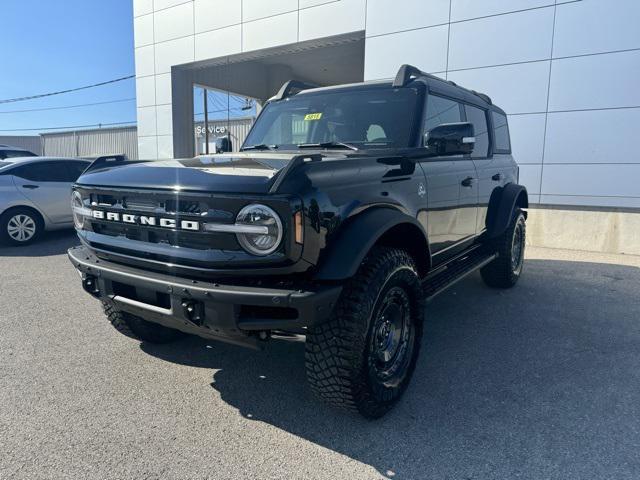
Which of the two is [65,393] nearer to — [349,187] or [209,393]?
[209,393]

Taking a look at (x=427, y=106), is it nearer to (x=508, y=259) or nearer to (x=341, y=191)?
(x=341, y=191)

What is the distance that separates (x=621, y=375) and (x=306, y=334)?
7.87ft

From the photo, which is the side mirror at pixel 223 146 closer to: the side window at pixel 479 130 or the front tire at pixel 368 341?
the side window at pixel 479 130

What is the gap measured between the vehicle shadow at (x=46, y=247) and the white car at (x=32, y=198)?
0.63 feet

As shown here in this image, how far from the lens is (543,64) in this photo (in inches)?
315

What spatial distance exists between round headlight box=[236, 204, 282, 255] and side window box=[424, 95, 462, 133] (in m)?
1.72

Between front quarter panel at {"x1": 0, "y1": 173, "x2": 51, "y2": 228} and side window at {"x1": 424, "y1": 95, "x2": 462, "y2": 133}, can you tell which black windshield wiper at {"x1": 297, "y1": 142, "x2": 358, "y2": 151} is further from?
front quarter panel at {"x1": 0, "y1": 173, "x2": 51, "y2": 228}

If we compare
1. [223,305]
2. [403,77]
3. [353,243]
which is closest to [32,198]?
[403,77]

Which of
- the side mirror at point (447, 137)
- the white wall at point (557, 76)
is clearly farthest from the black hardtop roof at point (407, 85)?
the white wall at point (557, 76)

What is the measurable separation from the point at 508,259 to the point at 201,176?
3898 mm

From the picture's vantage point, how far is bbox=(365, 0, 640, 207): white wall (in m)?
7.48

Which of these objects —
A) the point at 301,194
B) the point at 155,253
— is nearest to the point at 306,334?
the point at 301,194

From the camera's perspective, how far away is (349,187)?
2428 mm

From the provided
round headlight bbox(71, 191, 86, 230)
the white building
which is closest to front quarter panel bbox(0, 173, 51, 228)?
round headlight bbox(71, 191, 86, 230)
